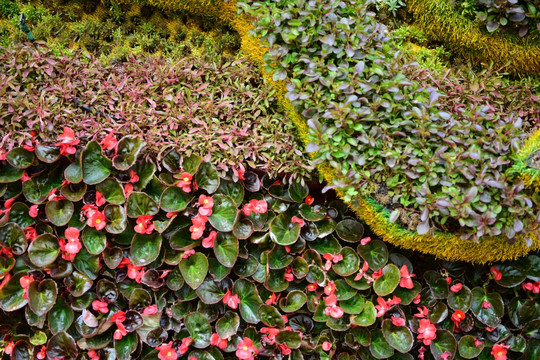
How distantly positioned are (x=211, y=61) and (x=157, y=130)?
2.17 feet

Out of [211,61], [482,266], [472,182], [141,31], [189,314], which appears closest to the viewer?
[472,182]

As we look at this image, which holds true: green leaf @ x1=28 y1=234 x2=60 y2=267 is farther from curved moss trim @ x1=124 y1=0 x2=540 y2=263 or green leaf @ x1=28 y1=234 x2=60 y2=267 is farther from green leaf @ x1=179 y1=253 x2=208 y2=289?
curved moss trim @ x1=124 y1=0 x2=540 y2=263

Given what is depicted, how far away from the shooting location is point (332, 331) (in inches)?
96.6

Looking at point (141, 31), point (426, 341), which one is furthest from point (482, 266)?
point (141, 31)

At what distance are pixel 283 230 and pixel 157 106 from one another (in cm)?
100

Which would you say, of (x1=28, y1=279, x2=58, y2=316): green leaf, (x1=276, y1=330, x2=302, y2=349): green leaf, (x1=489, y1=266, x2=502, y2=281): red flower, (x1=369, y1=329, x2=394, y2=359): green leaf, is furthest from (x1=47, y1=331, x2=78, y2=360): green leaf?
(x1=489, y1=266, x2=502, y2=281): red flower

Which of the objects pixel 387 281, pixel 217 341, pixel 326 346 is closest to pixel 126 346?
pixel 217 341

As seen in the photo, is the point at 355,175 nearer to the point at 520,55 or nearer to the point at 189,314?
the point at 189,314

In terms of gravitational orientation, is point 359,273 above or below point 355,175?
below

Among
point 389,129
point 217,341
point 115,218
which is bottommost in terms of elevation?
point 217,341

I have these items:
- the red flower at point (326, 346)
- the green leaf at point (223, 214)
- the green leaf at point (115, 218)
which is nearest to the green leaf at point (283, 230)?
the green leaf at point (223, 214)

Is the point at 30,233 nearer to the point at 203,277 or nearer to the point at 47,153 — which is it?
the point at 47,153

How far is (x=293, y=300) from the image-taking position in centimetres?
240

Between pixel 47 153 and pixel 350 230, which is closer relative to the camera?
pixel 47 153
